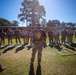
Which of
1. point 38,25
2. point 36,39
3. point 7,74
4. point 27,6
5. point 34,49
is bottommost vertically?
point 7,74

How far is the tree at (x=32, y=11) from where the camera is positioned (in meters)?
69.4

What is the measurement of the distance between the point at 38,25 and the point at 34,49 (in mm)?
1480

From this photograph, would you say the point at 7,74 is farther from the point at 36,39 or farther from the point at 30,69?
the point at 36,39

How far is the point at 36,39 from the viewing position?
26.7ft

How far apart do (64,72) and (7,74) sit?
2905 millimetres

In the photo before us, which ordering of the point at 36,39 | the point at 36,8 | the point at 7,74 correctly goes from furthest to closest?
the point at 36,8
the point at 36,39
the point at 7,74

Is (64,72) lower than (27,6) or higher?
lower

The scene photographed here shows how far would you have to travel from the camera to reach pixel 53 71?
7219 mm

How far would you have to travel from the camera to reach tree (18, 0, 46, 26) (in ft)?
228

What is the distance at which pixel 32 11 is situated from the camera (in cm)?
7025

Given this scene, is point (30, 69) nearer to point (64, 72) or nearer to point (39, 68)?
point (39, 68)

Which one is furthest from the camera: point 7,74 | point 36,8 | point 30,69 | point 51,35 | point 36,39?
point 36,8

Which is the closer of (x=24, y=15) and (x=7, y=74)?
(x=7, y=74)

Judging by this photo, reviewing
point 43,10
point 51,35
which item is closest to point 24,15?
point 43,10
